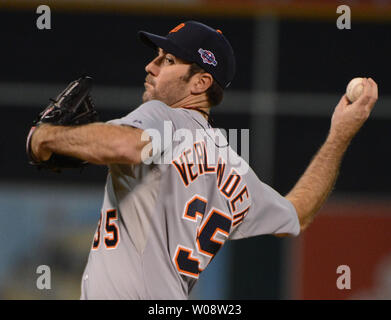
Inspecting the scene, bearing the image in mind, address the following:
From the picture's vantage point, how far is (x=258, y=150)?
294 inches

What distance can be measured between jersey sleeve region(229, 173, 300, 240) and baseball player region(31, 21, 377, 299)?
3cm

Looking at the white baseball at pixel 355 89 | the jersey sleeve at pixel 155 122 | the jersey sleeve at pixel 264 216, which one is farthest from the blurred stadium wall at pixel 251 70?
the jersey sleeve at pixel 155 122

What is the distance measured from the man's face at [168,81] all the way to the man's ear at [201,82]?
0.08 ft

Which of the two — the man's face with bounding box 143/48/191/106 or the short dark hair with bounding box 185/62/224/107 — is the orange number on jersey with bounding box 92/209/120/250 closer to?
the man's face with bounding box 143/48/191/106

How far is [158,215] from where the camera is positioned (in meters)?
2.50

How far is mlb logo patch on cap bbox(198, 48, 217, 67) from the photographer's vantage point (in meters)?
2.84

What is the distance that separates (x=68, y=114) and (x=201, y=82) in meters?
0.56

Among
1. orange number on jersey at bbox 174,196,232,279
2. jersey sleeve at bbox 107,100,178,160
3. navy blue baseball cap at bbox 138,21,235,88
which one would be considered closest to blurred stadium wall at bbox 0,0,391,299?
navy blue baseball cap at bbox 138,21,235,88

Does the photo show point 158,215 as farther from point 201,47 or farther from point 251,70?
point 251,70

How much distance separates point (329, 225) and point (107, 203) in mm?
4233

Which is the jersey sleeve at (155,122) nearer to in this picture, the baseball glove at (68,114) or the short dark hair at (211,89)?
the baseball glove at (68,114)

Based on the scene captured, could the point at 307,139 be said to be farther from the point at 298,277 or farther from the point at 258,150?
the point at 298,277

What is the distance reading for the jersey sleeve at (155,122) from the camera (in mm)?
2393
